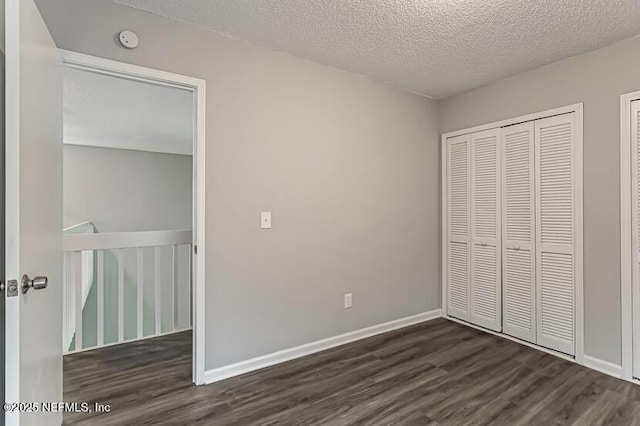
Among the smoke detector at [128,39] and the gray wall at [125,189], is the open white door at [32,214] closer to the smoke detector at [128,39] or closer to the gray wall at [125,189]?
the smoke detector at [128,39]

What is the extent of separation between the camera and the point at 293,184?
8.94 ft

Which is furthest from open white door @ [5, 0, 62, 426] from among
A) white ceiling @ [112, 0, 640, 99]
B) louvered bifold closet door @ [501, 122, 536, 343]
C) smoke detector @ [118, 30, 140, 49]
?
louvered bifold closet door @ [501, 122, 536, 343]

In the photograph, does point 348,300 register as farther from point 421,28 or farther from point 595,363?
point 421,28

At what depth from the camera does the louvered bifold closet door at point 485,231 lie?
320 centimetres

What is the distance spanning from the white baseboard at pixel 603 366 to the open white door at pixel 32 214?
3398 millimetres

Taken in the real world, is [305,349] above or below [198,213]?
below

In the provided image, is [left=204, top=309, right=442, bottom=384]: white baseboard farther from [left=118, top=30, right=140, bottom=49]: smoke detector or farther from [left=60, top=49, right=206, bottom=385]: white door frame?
[left=118, top=30, right=140, bottom=49]: smoke detector

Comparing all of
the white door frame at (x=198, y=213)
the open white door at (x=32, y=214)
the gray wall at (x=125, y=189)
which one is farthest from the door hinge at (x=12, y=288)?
the gray wall at (x=125, y=189)

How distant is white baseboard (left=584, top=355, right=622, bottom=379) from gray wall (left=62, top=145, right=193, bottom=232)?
6462mm

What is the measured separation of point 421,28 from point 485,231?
6.58 ft

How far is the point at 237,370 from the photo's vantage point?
2.45m

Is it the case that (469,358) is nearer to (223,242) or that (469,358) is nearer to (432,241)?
(432,241)

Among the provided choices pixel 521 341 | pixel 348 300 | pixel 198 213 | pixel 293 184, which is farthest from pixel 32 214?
pixel 521 341

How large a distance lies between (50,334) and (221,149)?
1.41 metres
